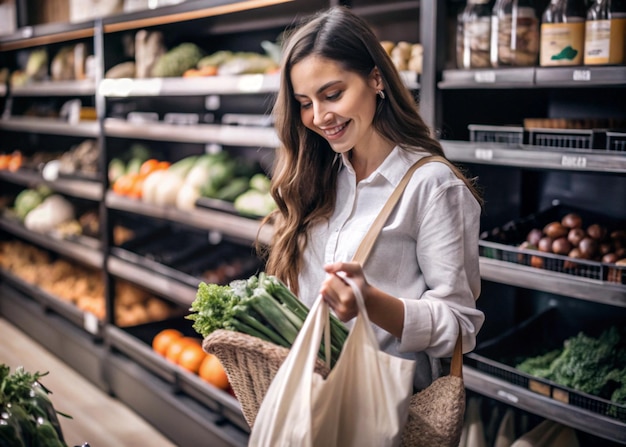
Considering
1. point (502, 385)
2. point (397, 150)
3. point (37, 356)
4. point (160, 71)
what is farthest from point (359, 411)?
point (37, 356)

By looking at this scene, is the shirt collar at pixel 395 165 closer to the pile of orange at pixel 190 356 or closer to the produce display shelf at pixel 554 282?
the produce display shelf at pixel 554 282

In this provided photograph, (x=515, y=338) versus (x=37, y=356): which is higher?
(x=515, y=338)

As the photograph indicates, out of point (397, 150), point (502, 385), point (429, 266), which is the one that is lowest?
point (502, 385)

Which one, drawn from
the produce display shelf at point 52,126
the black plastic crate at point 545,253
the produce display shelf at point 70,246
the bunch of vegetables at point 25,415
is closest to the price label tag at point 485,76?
the black plastic crate at point 545,253

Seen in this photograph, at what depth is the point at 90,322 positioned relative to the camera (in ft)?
15.2

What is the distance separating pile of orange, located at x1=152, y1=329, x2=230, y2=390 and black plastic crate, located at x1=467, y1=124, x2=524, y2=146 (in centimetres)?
171

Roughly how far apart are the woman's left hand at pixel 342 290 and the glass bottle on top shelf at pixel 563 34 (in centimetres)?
128

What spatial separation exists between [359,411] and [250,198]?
233 centimetres

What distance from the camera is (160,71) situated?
4.14 metres

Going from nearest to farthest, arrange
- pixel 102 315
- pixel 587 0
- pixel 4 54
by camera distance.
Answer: pixel 587 0 → pixel 102 315 → pixel 4 54

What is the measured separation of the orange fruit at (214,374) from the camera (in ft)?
11.8

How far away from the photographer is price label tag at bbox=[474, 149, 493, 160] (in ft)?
7.93

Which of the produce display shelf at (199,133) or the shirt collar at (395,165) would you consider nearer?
the shirt collar at (395,165)

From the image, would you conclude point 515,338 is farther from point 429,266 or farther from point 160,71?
A: point 160,71
